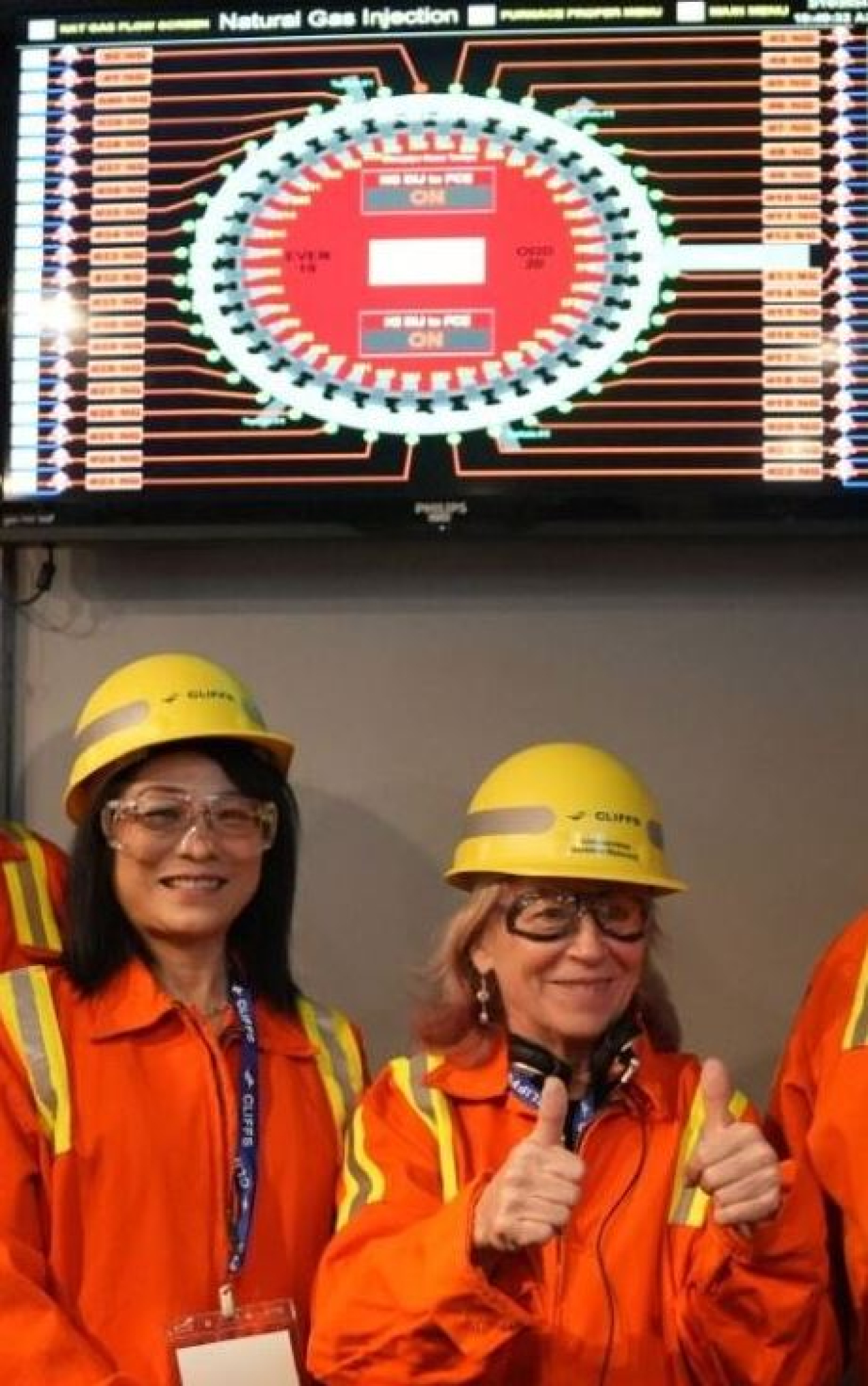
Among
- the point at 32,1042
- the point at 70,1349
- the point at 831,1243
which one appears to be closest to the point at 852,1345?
the point at 831,1243

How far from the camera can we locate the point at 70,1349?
194 centimetres

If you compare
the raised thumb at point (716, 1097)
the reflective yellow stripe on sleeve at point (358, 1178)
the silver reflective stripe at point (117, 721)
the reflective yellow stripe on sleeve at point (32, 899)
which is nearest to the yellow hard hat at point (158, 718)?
the silver reflective stripe at point (117, 721)

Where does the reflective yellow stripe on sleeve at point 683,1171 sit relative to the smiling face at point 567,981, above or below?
below

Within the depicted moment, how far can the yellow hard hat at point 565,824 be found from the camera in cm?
216

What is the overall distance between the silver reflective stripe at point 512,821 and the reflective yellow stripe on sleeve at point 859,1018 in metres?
0.48

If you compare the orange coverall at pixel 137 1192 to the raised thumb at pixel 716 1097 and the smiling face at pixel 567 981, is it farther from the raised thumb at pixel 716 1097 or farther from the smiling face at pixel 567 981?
the raised thumb at pixel 716 1097

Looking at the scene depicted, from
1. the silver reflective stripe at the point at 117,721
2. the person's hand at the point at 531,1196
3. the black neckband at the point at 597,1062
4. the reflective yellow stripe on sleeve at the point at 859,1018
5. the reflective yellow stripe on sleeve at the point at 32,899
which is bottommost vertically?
the person's hand at the point at 531,1196

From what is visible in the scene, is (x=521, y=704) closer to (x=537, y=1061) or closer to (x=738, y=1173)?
(x=537, y=1061)

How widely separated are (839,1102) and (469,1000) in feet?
1.62

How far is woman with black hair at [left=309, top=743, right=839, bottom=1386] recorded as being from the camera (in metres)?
1.82

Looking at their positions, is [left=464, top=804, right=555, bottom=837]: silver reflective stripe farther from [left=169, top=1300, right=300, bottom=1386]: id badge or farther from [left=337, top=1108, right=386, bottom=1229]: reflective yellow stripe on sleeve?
[left=169, top=1300, right=300, bottom=1386]: id badge

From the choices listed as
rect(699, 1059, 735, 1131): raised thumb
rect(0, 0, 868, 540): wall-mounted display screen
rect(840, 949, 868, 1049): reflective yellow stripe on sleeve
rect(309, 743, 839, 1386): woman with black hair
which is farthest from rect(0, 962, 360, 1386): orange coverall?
rect(0, 0, 868, 540): wall-mounted display screen

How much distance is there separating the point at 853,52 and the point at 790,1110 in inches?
74.1

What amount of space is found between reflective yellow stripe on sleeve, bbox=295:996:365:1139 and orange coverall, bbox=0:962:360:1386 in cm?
3
